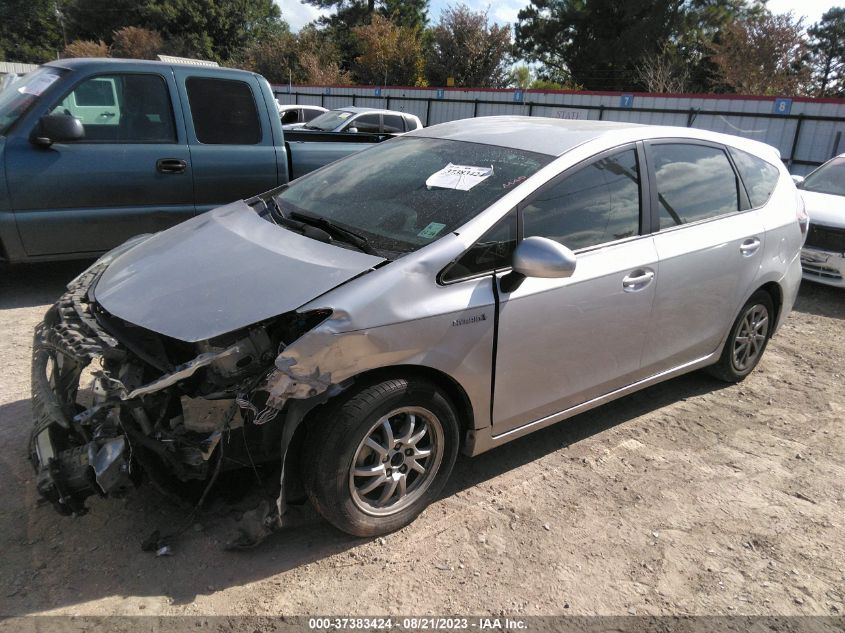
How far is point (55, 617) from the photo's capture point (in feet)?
7.63

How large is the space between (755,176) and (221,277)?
3556mm

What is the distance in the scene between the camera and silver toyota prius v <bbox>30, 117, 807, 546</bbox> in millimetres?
2471

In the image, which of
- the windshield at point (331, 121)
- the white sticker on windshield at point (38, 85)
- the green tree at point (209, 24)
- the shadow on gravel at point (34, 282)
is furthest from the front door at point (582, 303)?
the green tree at point (209, 24)

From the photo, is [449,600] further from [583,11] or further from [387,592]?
[583,11]

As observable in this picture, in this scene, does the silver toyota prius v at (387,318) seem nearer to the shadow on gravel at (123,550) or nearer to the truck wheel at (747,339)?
the shadow on gravel at (123,550)

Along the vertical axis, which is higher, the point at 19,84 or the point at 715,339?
the point at 19,84

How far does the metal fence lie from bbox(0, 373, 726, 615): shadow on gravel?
1493cm

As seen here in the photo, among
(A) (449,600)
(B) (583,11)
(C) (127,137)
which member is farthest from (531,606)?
(B) (583,11)

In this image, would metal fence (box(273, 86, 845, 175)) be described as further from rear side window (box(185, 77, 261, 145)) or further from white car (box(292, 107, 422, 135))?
rear side window (box(185, 77, 261, 145))

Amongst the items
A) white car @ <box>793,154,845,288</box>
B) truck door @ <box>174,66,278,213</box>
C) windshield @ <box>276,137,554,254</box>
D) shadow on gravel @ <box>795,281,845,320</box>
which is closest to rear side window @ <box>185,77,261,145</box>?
truck door @ <box>174,66,278,213</box>

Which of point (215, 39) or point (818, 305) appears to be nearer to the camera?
point (818, 305)

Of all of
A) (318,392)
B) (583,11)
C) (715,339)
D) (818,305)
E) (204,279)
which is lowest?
(818,305)

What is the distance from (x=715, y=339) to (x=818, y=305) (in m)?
3.71

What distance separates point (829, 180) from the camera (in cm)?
810
